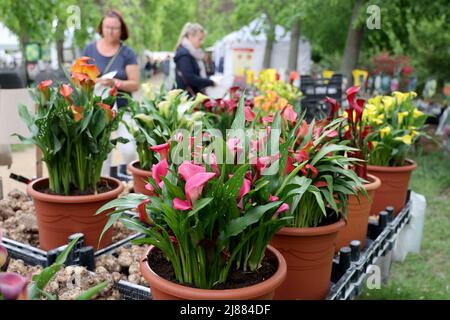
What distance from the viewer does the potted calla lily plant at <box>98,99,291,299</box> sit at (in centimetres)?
125

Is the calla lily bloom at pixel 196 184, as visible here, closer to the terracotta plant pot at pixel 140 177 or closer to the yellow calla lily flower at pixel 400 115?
the terracotta plant pot at pixel 140 177

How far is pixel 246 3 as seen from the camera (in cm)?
1274

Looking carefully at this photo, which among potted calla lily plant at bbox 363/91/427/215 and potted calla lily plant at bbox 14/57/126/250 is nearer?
potted calla lily plant at bbox 14/57/126/250

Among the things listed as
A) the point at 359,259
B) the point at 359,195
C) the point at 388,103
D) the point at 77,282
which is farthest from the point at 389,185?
the point at 77,282

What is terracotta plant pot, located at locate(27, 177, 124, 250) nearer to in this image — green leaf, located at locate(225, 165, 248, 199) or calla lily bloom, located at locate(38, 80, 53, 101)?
calla lily bloom, located at locate(38, 80, 53, 101)

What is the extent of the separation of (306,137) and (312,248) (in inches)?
16.7

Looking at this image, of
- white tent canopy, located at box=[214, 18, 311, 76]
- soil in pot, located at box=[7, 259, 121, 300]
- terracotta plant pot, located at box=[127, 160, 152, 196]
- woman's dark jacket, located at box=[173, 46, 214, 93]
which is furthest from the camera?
white tent canopy, located at box=[214, 18, 311, 76]

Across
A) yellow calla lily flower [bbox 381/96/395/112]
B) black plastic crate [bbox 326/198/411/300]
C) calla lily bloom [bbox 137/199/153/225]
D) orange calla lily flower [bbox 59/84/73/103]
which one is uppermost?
orange calla lily flower [bbox 59/84/73/103]

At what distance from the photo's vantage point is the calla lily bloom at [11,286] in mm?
691

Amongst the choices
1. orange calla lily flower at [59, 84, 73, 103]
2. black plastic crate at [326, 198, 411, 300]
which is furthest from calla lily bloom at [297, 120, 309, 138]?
orange calla lily flower at [59, 84, 73, 103]

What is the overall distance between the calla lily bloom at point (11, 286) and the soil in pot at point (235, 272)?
680 mm

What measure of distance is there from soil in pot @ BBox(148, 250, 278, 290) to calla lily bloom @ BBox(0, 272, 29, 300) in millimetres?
680
